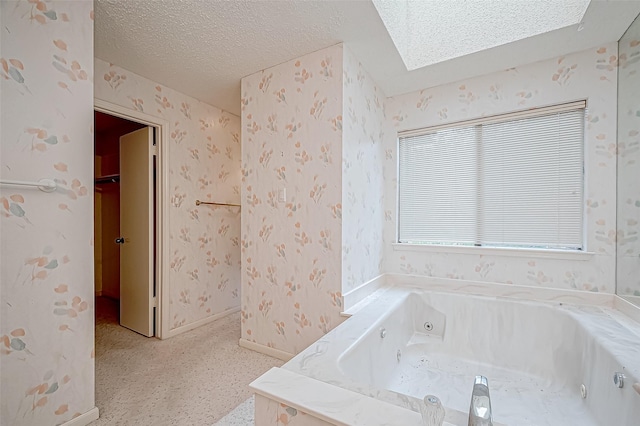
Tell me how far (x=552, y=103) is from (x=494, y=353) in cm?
185

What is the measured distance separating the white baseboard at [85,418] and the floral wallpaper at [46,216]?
2cm

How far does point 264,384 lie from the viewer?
103cm

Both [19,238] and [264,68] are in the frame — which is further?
[264,68]

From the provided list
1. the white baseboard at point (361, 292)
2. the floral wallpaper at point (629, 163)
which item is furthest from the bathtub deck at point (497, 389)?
the floral wallpaper at point (629, 163)

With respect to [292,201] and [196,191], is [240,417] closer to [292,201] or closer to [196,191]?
[292,201]

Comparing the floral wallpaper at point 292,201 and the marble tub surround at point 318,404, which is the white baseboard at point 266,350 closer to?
the floral wallpaper at point 292,201

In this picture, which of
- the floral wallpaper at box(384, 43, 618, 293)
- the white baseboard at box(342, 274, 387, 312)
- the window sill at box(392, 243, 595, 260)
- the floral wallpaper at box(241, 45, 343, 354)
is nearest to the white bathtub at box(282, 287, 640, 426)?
the white baseboard at box(342, 274, 387, 312)

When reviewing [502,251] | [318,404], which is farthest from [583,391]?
[318,404]

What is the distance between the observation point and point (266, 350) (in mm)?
2242

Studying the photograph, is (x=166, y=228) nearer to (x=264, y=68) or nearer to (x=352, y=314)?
(x=264, y=68)

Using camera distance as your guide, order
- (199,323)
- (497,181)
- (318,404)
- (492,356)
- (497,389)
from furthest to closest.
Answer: (199,323) → (497,181) → (492,356) → (497,389) → (318,404)

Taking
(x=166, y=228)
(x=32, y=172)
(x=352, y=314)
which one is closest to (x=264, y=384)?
(x=352, y=314)

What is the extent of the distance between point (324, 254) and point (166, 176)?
171cm

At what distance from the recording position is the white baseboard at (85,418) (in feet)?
4.67
